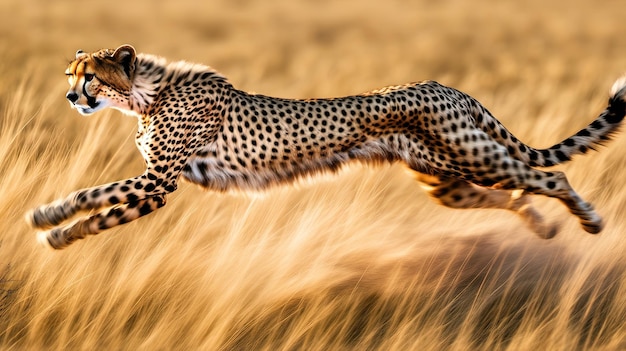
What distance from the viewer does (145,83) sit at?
456 cm

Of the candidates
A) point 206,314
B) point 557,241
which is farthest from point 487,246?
point 206,314

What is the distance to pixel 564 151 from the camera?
5.00 meters

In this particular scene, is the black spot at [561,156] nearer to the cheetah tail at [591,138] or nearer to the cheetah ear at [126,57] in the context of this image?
the cheetah tail at [591,138]

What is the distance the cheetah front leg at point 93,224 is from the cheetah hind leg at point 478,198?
144 centimetres

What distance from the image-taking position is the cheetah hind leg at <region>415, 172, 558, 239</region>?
5070mm

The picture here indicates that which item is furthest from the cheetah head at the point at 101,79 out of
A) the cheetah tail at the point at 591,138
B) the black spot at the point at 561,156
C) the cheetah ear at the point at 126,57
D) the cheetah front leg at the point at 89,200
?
the black spot at the point at 561,156

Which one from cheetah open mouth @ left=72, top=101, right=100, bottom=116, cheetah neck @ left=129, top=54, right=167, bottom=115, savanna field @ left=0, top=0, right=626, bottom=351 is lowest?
savanna field @ left=0, top=0, right=626, bottom=351

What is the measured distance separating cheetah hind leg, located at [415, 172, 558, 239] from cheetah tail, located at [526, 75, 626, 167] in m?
0.20

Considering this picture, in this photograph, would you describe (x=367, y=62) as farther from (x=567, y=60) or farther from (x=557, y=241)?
(x=557, y=241)

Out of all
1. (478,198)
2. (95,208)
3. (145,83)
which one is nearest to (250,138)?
(145,83)

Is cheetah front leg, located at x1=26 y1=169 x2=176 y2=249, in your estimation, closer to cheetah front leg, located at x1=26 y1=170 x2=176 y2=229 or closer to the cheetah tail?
cheetah front leg, located at x1=26 y1=170 x2=176 y2=229

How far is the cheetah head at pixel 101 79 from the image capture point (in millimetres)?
4305

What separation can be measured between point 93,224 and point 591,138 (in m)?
2.42

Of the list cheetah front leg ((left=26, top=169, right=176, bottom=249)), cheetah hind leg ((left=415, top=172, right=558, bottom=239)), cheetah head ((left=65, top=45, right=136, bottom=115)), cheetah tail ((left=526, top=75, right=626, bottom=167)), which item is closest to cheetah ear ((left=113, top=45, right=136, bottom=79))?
cheetah head ((left=65, top=45, right=136, bottom=115))
